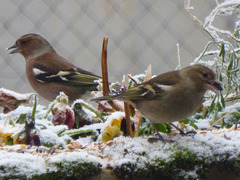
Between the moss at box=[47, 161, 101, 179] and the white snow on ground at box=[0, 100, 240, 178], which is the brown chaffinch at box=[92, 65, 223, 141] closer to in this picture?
the white snow on ground at box=[0, 100, 240, 178]

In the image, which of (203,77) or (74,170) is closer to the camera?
(74,170)

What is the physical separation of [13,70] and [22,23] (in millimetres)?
834

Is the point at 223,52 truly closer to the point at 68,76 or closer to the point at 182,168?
the point at 182,168

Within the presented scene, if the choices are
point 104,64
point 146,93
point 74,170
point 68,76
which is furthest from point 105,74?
point 68,76

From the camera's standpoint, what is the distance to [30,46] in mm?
3791

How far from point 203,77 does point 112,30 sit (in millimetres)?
4914

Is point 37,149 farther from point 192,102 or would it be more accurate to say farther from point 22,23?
point 22,23

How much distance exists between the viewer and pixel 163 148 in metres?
1.46

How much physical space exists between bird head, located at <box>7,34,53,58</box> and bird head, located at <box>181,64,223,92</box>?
2.04 metres

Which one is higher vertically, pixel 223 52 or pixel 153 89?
pixel 223 52

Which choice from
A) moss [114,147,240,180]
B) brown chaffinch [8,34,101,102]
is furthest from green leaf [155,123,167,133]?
brown chaffinch [8,34,101,102]

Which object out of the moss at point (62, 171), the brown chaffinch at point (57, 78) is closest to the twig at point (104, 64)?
the moss at point (62, 171)

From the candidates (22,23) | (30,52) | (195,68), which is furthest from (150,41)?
(195,68)

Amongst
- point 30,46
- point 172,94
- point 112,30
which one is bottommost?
point 172,94
